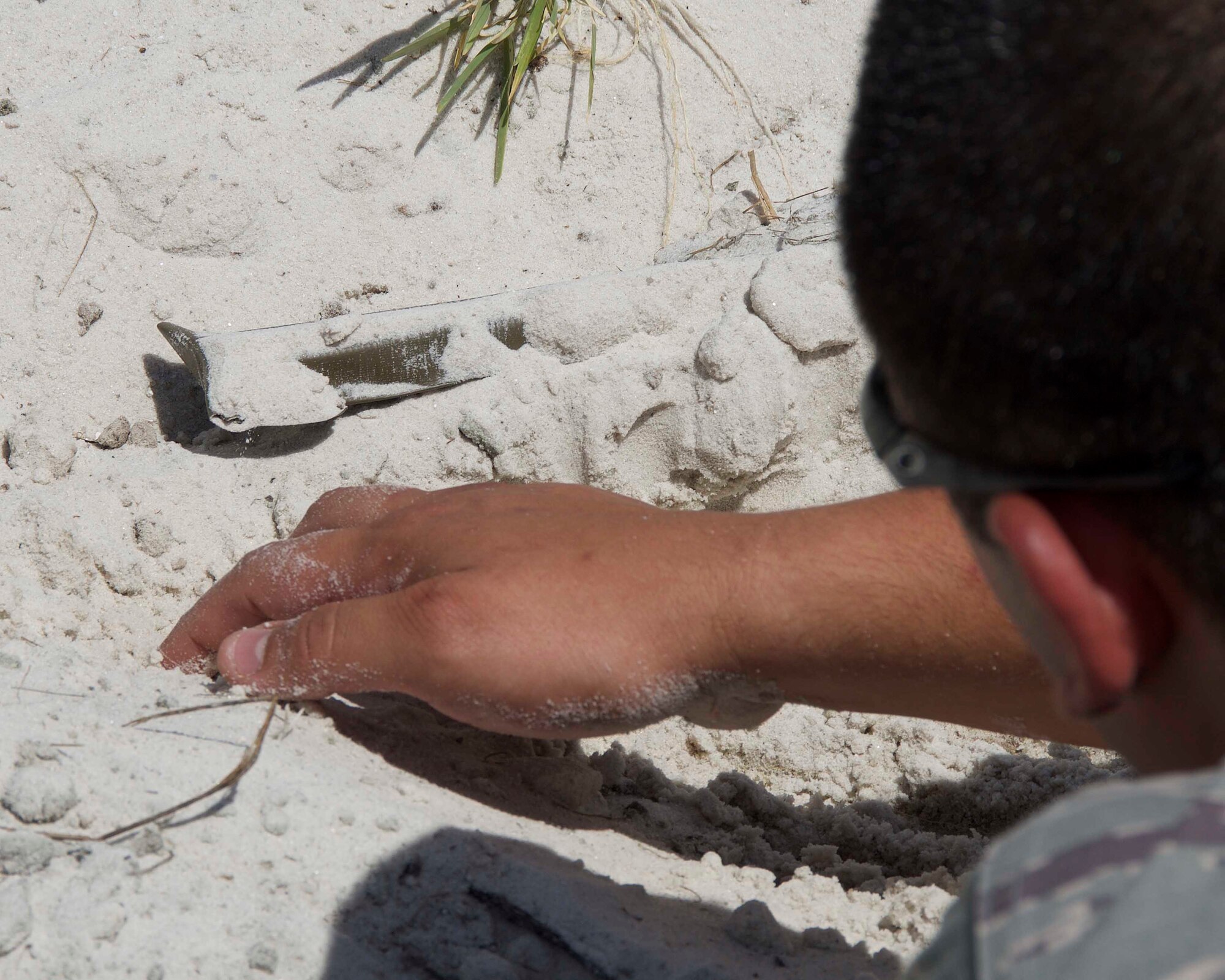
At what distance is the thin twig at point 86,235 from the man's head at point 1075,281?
7.03 ft

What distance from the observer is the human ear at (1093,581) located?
2.65ft

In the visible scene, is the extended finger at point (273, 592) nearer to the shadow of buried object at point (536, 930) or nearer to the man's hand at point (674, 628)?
the man's hand at point (674, 628)

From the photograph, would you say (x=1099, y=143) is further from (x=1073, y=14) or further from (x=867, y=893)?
(x=867, y=893)

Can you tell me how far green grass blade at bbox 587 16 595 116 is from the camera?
2.77 meters

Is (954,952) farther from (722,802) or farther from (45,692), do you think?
(45,692)

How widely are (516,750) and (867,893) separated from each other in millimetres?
635

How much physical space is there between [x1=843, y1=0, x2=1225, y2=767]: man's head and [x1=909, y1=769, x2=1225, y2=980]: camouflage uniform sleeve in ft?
0.49

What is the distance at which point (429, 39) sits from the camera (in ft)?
9.33

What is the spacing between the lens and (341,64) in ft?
9.32

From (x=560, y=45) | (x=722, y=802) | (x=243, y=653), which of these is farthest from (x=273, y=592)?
(x=560, y=45)

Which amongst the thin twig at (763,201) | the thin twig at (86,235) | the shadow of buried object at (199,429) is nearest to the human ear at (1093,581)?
the shadow of buried object at (199,429)

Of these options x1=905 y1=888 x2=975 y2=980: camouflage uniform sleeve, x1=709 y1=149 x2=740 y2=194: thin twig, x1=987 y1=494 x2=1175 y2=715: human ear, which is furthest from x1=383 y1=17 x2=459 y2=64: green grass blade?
x1=905 y1=888 x2=975 y2=980: camouflage uniform sleeve

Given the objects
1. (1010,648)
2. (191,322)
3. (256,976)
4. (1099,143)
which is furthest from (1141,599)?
(191,322)

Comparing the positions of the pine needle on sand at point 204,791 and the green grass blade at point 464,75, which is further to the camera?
the green grass blade at point 464,75
